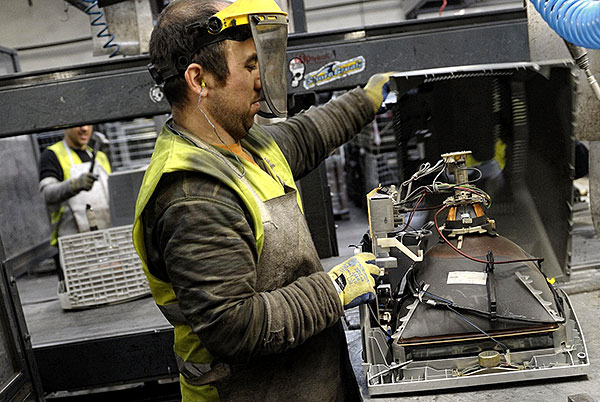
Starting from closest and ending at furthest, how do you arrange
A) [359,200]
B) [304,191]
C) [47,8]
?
[304,191] → [359,200] → [47,8]

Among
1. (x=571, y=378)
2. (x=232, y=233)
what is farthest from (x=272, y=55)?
(x=571, y=378)

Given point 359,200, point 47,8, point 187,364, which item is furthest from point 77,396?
point 47,8

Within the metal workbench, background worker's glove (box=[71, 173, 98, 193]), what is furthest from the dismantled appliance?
background worker's glove (box=[71, 173, 98, 193])

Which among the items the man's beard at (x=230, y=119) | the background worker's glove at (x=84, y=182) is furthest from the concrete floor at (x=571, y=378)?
the background worker's glove at (x=84, y=182)

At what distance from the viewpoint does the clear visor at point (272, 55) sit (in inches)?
44.9

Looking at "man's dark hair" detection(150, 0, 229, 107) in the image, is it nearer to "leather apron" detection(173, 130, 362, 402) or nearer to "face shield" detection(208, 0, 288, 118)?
"face shield" detection(208, 0, 288, 118)

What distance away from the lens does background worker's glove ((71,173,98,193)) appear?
2.90 meters

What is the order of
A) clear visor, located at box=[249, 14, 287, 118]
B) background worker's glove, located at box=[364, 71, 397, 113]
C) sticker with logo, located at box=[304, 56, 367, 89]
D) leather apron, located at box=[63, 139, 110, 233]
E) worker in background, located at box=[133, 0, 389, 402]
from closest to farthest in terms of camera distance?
worker in background, located at box=[133, 0, 389, 402], clear visor, located at box=[249, 14, 287, 118], background worker's glove, located at box=[364, 71, 397, 113], sticker with logo, located at box=[304, 56, 367, 89], leather apron, located at box=[63, 139, 110, 233]

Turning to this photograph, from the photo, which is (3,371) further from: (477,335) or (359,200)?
(359,200)

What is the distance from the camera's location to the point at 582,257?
7.09 feet

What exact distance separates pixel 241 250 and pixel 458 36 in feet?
4.58

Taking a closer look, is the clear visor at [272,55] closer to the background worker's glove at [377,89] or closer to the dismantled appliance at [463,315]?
the dismantled appliance at [463,315]

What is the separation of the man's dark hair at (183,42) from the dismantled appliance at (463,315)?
51 cm

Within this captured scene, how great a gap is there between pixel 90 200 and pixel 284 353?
2.52 metres
